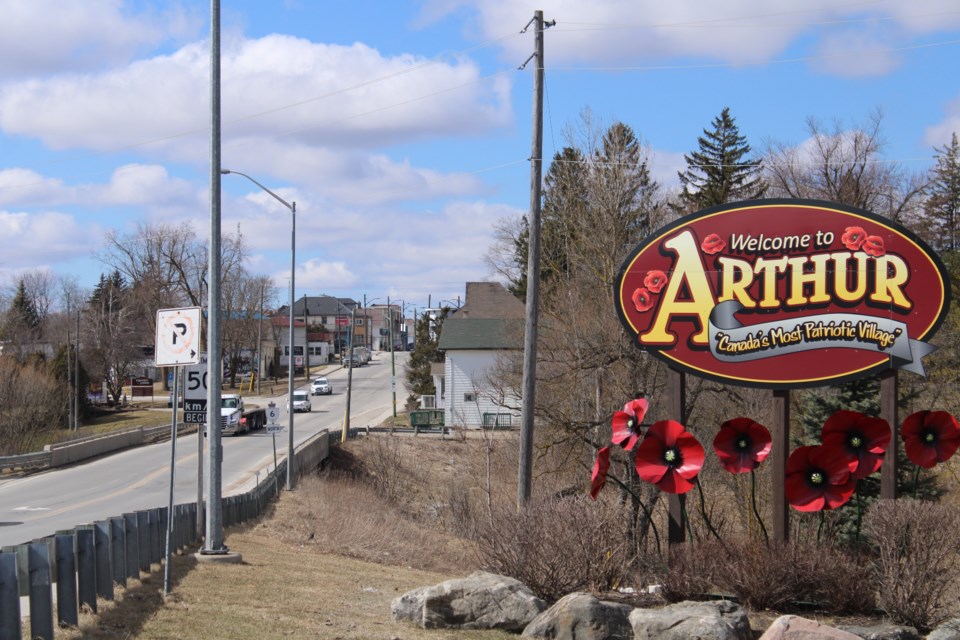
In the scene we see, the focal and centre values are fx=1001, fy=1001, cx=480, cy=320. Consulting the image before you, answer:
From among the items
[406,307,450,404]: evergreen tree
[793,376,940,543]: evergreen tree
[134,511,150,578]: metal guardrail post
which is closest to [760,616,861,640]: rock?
[134,511,150,578]: metal guardrail post

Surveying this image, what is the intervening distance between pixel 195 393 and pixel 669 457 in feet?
21.5

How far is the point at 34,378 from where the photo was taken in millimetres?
44188

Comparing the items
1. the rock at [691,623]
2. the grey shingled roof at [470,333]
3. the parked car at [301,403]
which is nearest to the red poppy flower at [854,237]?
the rock at [691,623]

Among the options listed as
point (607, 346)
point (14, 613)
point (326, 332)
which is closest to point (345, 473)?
point (607, 346)

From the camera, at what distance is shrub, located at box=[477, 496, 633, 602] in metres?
11.1

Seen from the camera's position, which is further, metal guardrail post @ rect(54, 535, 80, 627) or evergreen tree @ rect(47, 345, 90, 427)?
evergreen tree @ rect(47, 345, 90, 427)

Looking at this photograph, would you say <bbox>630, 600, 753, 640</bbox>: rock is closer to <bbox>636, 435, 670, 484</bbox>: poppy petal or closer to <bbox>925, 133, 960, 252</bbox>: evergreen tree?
<bbox>636, 435, 670, 484</bbox>: poppy petal

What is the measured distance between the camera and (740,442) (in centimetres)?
1264

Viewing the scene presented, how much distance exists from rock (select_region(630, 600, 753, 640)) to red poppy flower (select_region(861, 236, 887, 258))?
549 cm

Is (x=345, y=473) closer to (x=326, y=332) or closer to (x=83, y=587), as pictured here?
(x=83, y=587)

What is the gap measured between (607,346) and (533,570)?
16897mm

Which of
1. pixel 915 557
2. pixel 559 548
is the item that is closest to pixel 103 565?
pixel 559 548

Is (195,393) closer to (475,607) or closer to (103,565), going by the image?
(103,565)

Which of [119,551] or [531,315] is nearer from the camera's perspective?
Result: [119,551]
